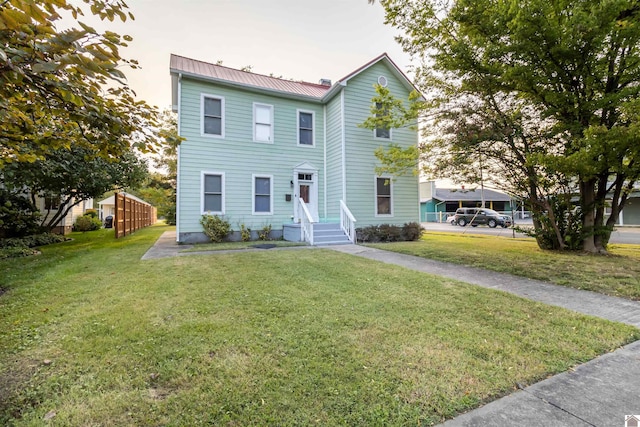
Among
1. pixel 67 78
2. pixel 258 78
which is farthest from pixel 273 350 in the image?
pixel 258 78

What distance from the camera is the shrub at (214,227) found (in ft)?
34.0

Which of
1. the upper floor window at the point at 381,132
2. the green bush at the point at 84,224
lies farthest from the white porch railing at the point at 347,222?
the green bush at the point at 84,224

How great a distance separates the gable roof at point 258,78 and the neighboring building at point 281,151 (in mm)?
44

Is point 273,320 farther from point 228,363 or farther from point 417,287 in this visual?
point 417,287

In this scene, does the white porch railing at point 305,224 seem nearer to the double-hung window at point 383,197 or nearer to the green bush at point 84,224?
the double-hung window at point 383,197

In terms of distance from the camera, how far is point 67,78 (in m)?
2.10

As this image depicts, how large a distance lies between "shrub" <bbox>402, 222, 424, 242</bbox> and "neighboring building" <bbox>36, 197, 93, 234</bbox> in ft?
49.6

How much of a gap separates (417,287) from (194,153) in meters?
9.13

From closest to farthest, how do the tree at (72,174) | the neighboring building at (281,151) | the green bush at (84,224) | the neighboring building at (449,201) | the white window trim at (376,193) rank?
the tree at (72,174)
the neighboring building at (281,151)
the white window trim at (376,193)
the green bush at (84,224)
the neighboring building at (449,201)

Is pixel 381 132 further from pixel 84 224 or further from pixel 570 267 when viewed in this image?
pixel 84 224

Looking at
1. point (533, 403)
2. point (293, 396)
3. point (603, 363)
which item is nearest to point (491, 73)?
point (603, 363)

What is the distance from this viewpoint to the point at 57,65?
1.52 m

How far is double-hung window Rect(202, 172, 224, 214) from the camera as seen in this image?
1066 cm

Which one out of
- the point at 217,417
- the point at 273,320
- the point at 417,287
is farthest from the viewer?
the point at 417,287
